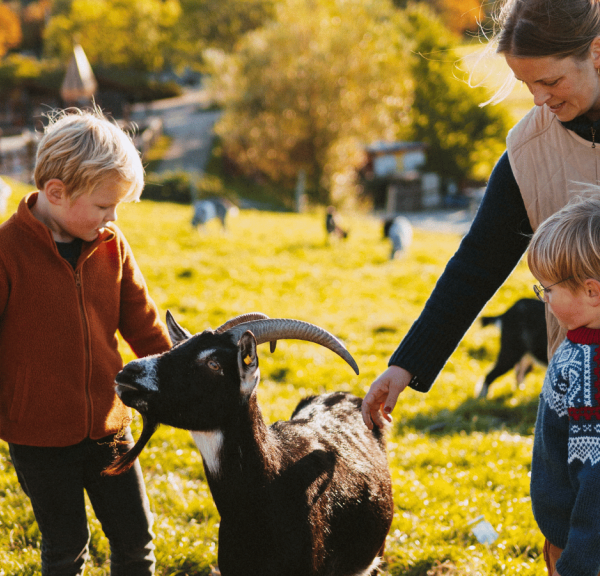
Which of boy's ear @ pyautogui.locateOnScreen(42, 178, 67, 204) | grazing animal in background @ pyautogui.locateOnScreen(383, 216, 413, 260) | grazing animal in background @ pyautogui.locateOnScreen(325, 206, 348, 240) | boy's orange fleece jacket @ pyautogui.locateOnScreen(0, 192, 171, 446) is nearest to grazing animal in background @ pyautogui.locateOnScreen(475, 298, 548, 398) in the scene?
boy's orange fleece jacket @ pyautogui.locateOnScreen(0, 192, 171, 446)

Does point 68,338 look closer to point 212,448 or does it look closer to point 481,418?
point 212,448

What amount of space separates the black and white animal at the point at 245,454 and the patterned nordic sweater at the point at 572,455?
0.90 meters

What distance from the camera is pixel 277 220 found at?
22.3 meters

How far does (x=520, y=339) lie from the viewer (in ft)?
23.0

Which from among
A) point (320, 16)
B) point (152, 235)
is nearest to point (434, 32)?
point (320, 16)

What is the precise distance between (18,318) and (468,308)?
197cm

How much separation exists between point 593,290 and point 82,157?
81.1 inches

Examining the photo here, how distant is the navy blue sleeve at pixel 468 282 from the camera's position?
8.65 ft

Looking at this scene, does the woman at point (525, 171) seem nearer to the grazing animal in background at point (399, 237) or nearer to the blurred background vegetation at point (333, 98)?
the grazing animal in background at point (399, 237)

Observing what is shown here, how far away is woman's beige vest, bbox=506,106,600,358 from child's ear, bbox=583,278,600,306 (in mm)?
423

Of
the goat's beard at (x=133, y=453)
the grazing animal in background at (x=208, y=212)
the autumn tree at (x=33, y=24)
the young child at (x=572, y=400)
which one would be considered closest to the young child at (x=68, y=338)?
the goat's beard at (x=133, y=453)

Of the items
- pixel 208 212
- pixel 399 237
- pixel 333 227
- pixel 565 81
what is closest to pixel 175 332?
pixel 565 81

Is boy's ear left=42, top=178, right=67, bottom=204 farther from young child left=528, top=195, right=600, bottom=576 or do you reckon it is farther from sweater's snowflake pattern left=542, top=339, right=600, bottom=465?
sweater's snowflake pattern left=542, top=339, right=600, bottom=465

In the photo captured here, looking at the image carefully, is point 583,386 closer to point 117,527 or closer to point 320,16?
point 117,527
